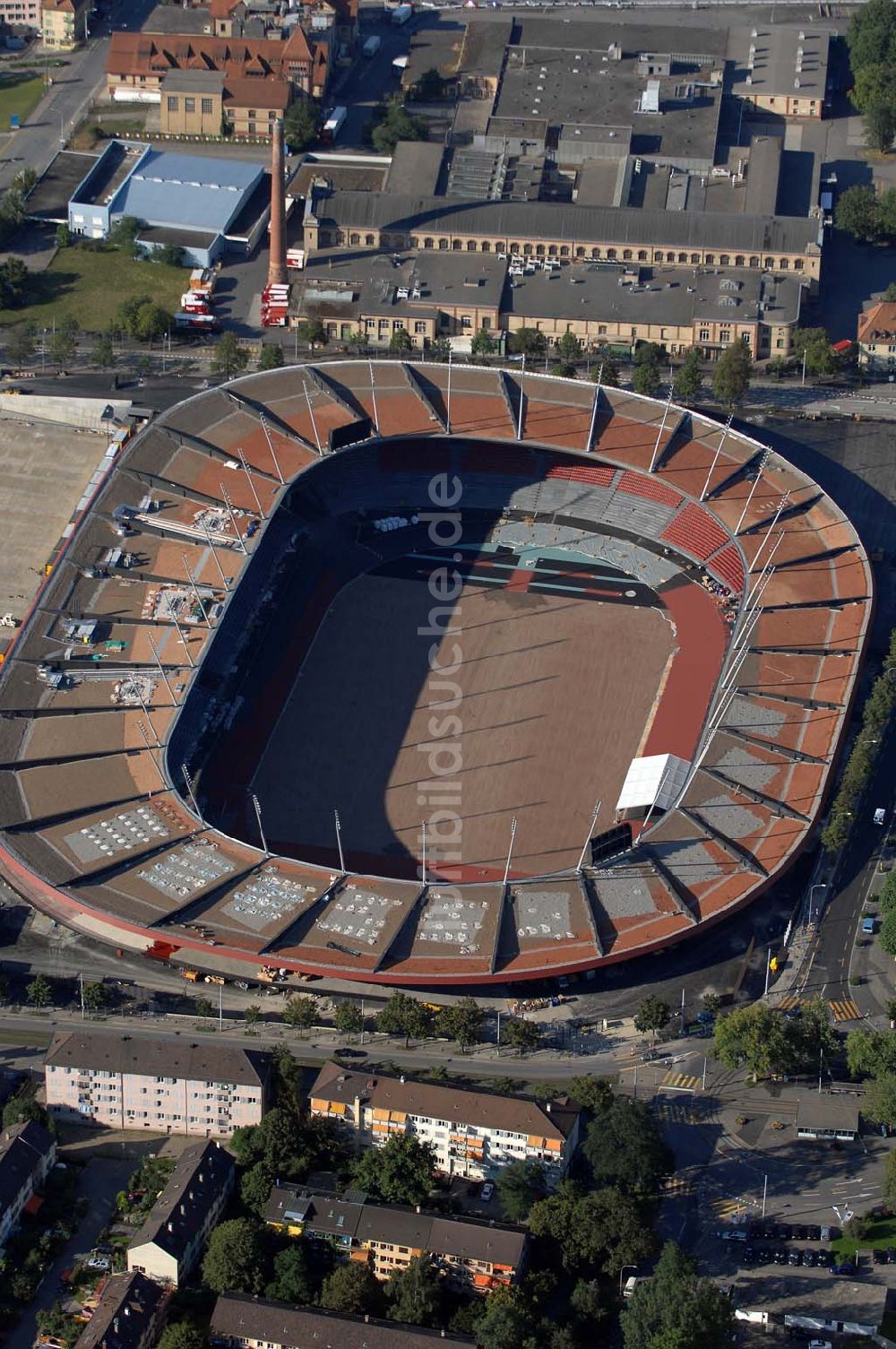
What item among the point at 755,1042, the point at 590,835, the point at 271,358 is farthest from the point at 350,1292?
the point at 271,358

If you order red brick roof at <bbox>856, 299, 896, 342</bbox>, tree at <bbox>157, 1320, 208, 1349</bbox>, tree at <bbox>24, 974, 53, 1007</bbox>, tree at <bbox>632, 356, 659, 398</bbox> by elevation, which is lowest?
tree at <bbox>157, 1320, 208, 1349</bbox>

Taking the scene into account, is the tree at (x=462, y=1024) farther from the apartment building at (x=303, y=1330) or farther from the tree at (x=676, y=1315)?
the apartment building at (x=303, y=1330)

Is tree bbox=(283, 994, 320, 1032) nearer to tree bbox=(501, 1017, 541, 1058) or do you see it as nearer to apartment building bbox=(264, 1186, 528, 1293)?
tree bbox=(501, 1017, 541, 1058)

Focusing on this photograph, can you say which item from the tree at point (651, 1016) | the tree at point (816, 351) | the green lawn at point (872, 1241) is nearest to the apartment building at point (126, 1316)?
the tree at point (651, 1016)

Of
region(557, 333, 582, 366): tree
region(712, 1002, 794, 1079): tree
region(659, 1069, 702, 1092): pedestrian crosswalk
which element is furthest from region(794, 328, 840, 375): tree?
region(659, 1069, 702, 1092): pedestrian crosswalk

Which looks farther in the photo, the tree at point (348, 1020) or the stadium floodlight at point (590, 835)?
the stadium floodlight at point (590, 835)

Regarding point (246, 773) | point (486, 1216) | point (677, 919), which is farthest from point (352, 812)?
point (486, 1216)
